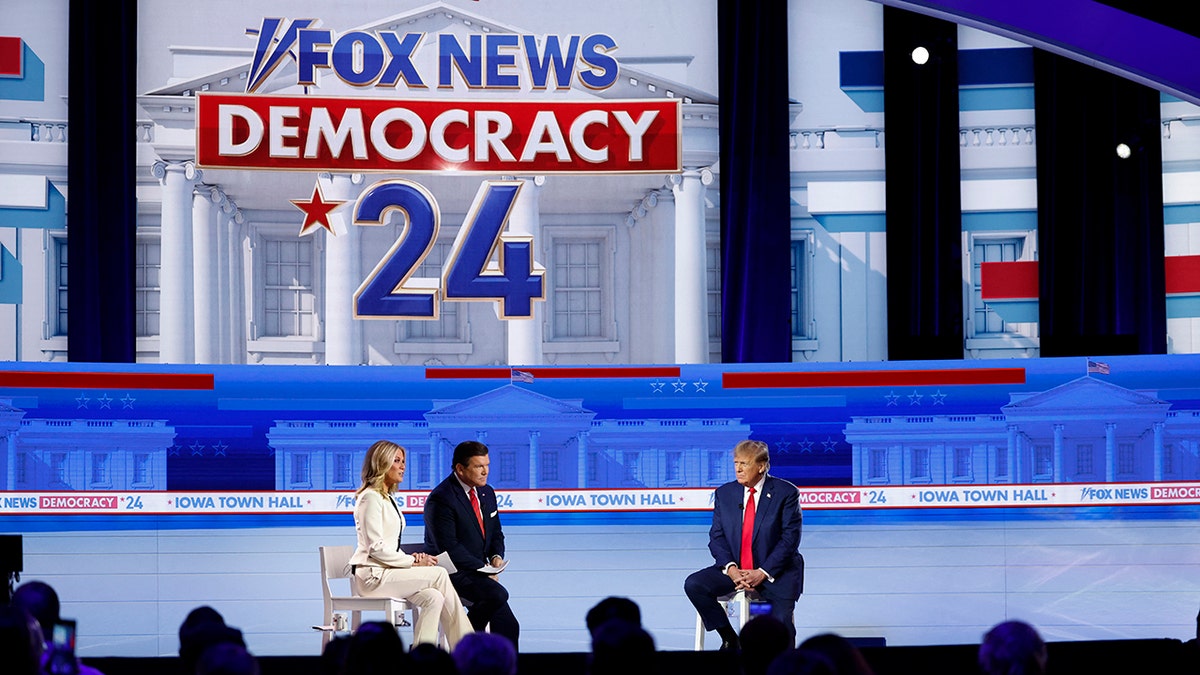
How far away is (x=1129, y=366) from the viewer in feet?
26.8

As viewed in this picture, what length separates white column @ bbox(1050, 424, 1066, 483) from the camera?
8250mm

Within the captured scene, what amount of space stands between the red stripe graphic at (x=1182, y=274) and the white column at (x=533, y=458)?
4.12 m

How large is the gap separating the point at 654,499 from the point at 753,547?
2.53m

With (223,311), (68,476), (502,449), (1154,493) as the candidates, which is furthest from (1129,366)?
(68,476)

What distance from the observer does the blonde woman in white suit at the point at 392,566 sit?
18.0 feet

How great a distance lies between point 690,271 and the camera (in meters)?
8.45

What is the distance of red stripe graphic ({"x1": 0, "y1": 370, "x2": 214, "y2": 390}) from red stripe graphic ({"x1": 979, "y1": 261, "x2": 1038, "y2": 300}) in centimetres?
491

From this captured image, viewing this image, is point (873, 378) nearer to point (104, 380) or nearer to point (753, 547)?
point (753, 547)

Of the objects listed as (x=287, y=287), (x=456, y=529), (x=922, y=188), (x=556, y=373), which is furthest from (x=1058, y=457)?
(x=287, y=287)

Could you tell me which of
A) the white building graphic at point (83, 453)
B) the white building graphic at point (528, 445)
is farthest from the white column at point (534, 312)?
the white building graphic at point (83, 453)

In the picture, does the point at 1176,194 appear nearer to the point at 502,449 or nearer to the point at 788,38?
the point at 788,38

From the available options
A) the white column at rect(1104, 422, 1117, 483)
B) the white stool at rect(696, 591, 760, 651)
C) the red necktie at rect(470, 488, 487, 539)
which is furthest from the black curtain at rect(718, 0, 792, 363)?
the red necktie at rect(470, 488, 487, 539)

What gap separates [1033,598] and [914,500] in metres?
1.02

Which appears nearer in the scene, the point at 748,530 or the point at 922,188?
the point at 748,530
